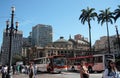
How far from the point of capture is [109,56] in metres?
38.1

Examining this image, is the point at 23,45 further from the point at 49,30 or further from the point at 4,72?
the point at 4,72

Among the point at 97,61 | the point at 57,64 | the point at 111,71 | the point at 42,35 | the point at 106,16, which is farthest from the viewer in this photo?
Answer: the point at 42,35

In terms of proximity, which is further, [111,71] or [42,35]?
[42,35]

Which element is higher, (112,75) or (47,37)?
(47,37)

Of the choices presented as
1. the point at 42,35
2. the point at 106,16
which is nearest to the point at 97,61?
the point at 106,16

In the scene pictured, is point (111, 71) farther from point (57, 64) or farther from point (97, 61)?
point (57, 64)

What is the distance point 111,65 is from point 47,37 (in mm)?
176120

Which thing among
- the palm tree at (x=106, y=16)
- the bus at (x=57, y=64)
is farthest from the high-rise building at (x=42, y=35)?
the bus at (x=57, y=64)

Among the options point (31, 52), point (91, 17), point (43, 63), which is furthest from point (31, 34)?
point (43, 63)

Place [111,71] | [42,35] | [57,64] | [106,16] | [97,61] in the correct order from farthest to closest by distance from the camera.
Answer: [42,35], [106,16], [57,64], [97,61], [111,71]

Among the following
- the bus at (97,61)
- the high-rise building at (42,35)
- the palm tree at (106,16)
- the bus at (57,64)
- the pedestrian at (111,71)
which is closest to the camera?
the pedestrian at (111,71)

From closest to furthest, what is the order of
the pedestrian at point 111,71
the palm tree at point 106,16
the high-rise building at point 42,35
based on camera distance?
1. the pedestrian at point 111,71
2. the palm tree at point 106,16
3. the high-rise building at point 42,35

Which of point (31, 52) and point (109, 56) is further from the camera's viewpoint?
point (31, 52)

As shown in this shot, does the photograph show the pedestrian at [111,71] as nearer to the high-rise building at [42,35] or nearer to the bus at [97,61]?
the bus at [97,61]
